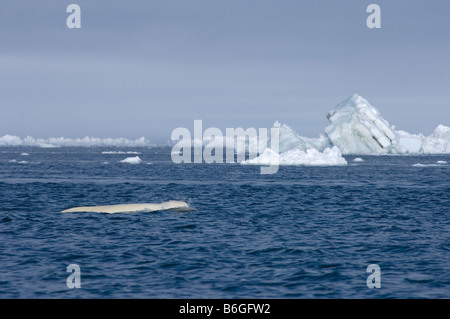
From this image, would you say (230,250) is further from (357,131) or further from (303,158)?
(357,131)

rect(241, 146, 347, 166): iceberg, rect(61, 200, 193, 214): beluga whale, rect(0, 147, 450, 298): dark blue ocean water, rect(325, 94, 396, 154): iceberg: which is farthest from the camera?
rect(325, 94, 396, 154): iceberg

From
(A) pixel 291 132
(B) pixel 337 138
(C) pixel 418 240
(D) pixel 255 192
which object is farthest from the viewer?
(B) pixel 337 138

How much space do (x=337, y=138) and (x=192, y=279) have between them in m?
102

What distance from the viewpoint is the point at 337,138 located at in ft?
367

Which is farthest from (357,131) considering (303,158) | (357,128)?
(303,158)

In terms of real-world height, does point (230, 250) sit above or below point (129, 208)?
below

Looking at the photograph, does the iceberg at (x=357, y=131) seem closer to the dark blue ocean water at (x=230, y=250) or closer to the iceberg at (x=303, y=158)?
the iceberg at (x=303, y=158)

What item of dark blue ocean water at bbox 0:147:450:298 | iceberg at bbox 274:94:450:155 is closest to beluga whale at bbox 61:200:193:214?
dark blue ocean water at bbox 0:147:450:298

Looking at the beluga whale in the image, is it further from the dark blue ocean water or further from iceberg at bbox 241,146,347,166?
iceberg at bbox 241,146,347,166

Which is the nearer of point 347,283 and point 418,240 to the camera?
point 347,283

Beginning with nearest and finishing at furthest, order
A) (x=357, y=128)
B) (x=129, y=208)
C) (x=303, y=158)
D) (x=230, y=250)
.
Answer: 1. (x=230, y=250)
2. (x=129, y=208)
3. (x=303, y=158)
4. (x=357, y=128)

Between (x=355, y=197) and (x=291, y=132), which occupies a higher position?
(x=291, y=132)
